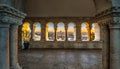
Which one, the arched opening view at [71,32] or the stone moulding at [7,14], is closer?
the stone moulding at [7,14]

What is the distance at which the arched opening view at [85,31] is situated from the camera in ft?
58.4

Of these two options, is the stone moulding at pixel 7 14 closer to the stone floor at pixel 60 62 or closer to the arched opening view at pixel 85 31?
the stone floor at pixel 60 62

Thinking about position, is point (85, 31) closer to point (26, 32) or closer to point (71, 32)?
point (71, 32)

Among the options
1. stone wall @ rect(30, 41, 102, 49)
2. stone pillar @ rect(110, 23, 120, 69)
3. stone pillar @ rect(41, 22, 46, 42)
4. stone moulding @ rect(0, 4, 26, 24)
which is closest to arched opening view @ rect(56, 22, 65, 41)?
stone wall @ rect(30, 41, 102, 49)

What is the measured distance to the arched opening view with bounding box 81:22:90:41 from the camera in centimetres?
1780

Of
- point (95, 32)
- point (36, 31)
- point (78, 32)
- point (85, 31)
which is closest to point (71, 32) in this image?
point (78, 32)

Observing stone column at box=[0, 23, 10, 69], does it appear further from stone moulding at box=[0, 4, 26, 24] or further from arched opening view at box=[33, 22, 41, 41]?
arched opening view at box=[33, 22, 41, 41]

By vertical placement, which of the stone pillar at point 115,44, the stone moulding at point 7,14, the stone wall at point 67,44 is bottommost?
the stone wall at point 67,44

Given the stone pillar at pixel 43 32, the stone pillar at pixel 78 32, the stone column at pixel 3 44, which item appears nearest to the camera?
the stone column at pixel 3 44

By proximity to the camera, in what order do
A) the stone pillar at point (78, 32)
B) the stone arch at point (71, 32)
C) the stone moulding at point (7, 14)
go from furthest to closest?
1. the stone arch at point (71, 32)
2. the stone pillar at point (78, 32)
3. the stone moulding at point (7, 14)

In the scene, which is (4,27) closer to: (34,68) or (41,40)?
(34,68)

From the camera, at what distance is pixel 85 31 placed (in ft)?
59.1

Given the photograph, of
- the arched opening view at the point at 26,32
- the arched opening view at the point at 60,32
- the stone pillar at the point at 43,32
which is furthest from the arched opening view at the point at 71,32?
the arched opening view at the point at 26,32

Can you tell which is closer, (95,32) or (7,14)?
(7,14)
